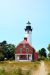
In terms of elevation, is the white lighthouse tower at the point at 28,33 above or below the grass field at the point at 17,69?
above

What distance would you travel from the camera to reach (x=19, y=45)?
3260 inches

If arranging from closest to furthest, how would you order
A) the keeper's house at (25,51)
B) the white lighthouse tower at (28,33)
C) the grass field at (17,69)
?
the grass field at (17,69)
the keeper's house at (25,51)
the white lighthouse tower at (28,33)

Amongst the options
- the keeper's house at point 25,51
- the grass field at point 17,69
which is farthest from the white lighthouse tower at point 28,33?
the grass field at point 17,69

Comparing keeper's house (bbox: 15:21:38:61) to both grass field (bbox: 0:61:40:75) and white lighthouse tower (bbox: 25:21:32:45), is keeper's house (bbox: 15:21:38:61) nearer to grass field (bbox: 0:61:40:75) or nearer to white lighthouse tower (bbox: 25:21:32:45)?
white lighthouse tower (bbox: 25:21:32:45)

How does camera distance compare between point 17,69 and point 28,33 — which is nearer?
point 17,69

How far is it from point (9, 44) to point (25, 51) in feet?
39.8

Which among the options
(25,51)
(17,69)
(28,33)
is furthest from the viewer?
(28,33)

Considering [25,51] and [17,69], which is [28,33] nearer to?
[25,51]

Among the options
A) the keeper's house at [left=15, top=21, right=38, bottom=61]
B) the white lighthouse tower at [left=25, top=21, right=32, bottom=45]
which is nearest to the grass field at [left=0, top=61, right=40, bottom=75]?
the keeper's house at [left=15, top=21, right=38, bottom=61]

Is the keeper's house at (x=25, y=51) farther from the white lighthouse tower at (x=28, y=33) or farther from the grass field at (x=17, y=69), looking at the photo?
→ the grass field at (x=17, y=69)

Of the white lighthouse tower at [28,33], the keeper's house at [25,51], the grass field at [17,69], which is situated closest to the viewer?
the grass field at [17,69]

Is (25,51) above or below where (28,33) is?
below

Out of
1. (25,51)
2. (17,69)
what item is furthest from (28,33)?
(17,69)

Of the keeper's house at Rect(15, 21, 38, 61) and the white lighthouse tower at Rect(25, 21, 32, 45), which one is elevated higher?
the white lighthouse tower at Rect(25, 21, 32, 45)
